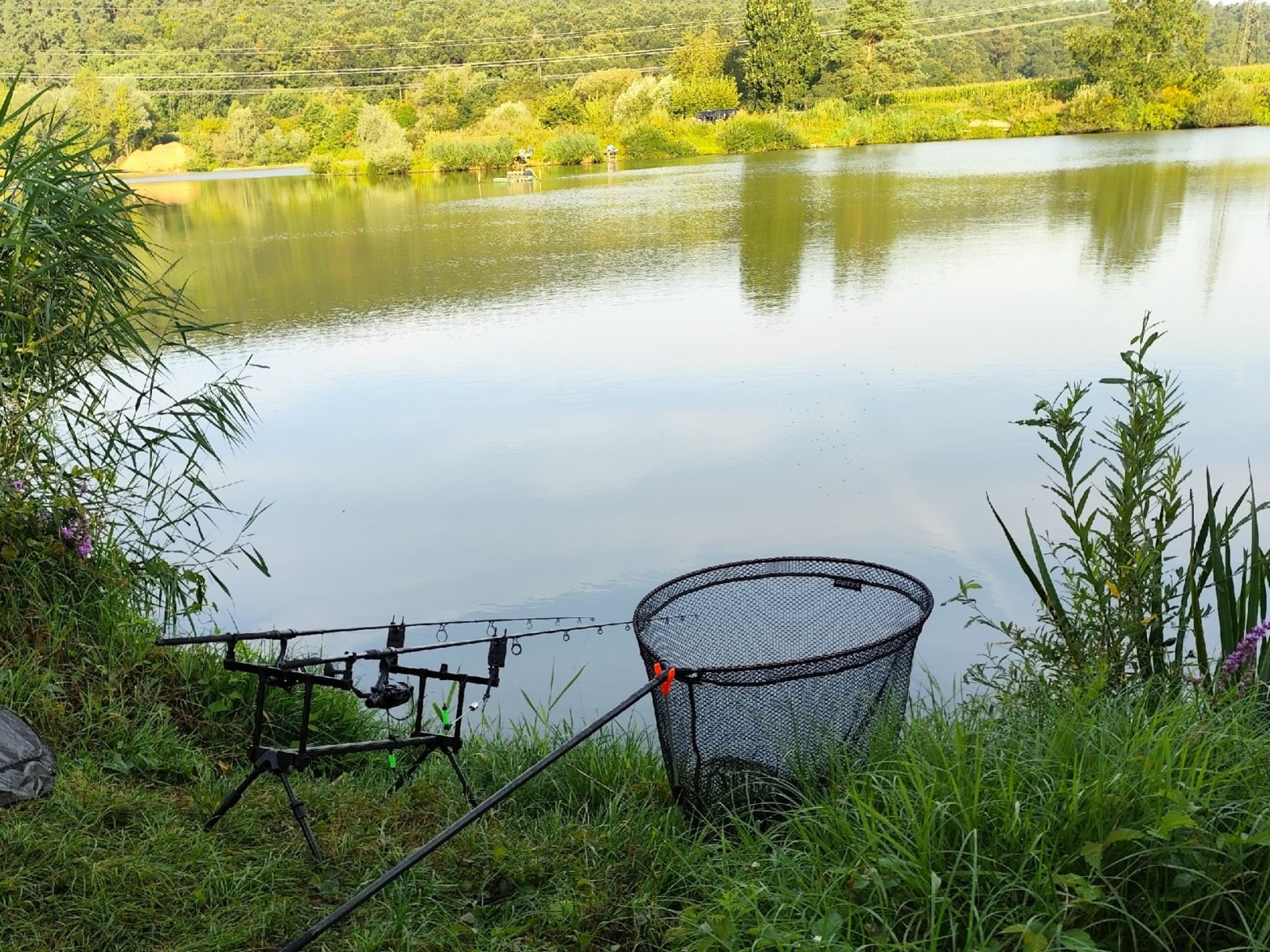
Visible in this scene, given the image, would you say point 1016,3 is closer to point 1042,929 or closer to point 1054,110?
point 1054,110

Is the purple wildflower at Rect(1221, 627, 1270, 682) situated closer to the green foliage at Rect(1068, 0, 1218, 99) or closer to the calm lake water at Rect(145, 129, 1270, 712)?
the calm lake water at Rect(145, 129, 1270, 712)

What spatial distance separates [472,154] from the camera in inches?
1048

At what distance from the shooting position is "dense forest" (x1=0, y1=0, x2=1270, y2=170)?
29672 mm

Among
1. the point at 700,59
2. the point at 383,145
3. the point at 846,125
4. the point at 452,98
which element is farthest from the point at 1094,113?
the point at 452,98

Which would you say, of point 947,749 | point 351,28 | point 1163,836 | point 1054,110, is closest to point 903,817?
point 947,749

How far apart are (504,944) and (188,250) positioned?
1284 cm

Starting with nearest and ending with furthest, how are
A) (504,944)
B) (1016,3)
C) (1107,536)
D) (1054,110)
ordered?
1. (504,944)
2. (1107,536)
3. (1054,110)
4. (1016,3)

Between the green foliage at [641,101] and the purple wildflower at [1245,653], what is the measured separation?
29.5 metres

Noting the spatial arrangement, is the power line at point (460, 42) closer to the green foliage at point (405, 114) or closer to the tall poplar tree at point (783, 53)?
the tall poplar tree at point (783, 53)

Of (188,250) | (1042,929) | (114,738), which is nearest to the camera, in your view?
(1042,929)

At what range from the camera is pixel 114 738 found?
8.16 feet

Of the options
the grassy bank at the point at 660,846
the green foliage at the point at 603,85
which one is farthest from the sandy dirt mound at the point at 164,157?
the grassy bank at the point at 660,846

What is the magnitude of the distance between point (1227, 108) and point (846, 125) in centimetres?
862

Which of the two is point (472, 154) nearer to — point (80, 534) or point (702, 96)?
point (702, 96)
